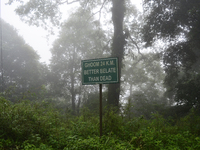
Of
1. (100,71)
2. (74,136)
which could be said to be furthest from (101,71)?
(74,136)

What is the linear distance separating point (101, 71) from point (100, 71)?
0.03 meters

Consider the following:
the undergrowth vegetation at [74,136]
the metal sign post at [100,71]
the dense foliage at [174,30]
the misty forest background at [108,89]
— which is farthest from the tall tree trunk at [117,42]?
the metal sign post at [100,71]

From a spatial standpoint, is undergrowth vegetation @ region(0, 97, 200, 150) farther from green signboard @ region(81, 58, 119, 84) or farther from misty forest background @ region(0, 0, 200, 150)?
green signboard @ region(81, 58, 119, 84)

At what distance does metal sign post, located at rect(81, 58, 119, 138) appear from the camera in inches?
215

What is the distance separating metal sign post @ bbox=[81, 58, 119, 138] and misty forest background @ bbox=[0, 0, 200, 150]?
1.25 meters

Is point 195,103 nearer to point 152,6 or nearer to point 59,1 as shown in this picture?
point 152,6

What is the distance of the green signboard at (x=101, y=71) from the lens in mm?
5469

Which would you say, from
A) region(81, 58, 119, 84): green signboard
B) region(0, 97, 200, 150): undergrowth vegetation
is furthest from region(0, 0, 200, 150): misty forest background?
region(81, 58, 119, 84): green signboard

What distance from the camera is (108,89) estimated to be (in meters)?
11.9

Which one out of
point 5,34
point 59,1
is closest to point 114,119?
point 59,1

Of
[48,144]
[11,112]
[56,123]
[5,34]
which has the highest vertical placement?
[5,34]

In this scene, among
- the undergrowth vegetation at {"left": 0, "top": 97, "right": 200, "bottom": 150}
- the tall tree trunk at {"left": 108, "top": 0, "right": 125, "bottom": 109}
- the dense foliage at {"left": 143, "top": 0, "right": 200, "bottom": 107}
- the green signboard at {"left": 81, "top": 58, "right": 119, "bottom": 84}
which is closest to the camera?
the undergrowth vegetation at {"left": 0, "top": 97, "right": 200, "bottom": 150}

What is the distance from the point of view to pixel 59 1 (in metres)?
17.1

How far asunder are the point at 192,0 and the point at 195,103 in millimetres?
5988
